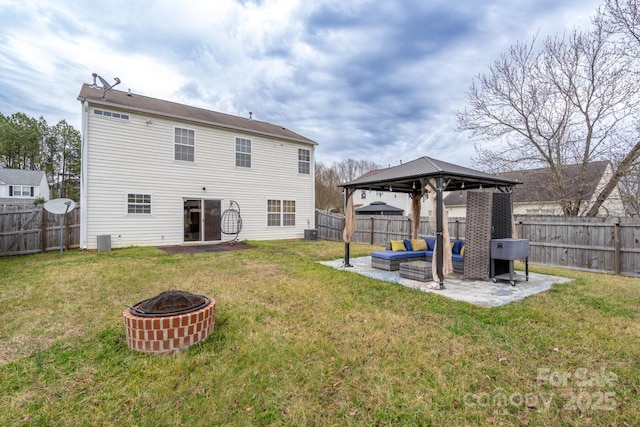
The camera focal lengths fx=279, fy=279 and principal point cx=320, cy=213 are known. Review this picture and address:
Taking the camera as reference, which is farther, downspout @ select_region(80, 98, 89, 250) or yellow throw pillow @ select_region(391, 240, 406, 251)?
downspout @ select_region(80, 98, 89, 250)

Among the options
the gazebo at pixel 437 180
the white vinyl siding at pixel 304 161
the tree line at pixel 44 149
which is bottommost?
the gazebo at pixel 437 180

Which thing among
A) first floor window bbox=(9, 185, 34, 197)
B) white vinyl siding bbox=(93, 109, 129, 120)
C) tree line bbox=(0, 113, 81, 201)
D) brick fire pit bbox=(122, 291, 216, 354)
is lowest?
brick fire pit bbox=(122, 291, 216, 354)

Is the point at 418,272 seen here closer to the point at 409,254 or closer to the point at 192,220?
the point at 409,254

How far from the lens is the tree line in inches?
1101

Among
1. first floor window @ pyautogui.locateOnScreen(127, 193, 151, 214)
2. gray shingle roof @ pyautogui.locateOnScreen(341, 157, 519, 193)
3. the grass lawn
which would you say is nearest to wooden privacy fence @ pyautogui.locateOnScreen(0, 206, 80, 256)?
first floor window @ pyautogui.locateOnScreen(127, 193, 151, 214)

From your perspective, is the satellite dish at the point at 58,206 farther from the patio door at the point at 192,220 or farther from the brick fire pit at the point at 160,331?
the brick fire pit at the point at 160,331

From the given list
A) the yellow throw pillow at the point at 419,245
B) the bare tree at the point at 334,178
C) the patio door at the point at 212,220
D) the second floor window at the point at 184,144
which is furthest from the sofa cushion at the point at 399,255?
the bare tree at the point at 334,178

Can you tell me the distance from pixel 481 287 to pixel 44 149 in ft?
138

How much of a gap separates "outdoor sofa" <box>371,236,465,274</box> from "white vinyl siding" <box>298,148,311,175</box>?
8.14 m

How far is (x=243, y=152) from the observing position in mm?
13125

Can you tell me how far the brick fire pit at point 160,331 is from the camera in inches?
115

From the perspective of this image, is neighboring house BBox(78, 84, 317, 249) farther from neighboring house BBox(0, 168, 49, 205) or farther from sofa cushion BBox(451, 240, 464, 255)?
neighboring house BBox(0, 168, 49, 205)

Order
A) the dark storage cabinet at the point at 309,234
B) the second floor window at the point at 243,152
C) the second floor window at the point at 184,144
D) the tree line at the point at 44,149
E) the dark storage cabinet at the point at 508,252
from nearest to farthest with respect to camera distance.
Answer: the dark storage cabinet at the point at 508,252
the second floor window at the point at 184,144
the second floor window at the point at 243,152
the dark storage cabinet at the point at 309,234
the tree line at the point at 44,149

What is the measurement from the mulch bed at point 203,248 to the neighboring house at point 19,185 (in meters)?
24.9
